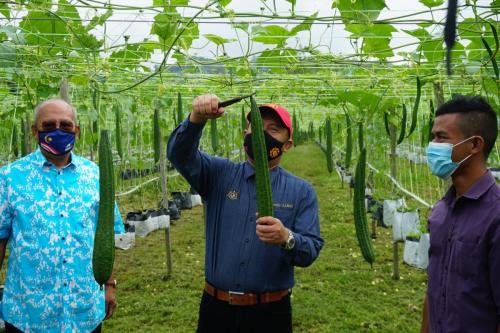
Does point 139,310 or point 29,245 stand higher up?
point 29,245

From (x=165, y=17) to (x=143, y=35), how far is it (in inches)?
25.7

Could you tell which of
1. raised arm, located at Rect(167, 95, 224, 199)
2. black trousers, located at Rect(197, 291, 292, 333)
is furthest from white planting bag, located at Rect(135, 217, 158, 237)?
black trousers, located at Rect(197, 291, 292, 333)

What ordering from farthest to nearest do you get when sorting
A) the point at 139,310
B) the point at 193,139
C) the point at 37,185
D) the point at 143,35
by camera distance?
the point at 139,310, the point at 143,35, the point at 37,185, the point at 193,139

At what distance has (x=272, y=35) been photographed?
146 inches

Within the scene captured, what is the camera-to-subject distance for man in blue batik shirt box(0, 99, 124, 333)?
2.68 meters

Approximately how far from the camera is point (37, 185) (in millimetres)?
2754

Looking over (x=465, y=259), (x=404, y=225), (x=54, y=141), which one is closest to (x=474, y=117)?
(x=465, y=259)

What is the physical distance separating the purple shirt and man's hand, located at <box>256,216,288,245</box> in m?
0.87

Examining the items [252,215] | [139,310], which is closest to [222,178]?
[252,215]

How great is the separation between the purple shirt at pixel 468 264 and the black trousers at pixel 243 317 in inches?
33.3

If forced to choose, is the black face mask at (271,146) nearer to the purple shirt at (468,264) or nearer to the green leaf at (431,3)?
the purple shirt at (468,264)

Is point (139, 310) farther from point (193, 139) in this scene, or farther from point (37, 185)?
point (193, 139)

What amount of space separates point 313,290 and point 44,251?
4.34 m

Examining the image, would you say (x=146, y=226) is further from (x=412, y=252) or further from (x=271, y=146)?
(x=271, y=146)
